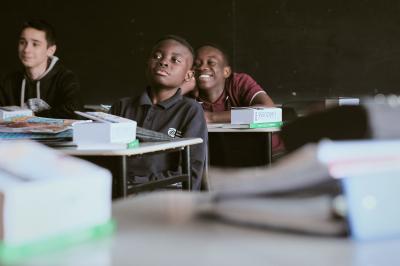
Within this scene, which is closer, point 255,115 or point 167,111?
point 167,111

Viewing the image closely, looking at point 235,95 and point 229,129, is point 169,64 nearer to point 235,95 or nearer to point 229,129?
point 229,129

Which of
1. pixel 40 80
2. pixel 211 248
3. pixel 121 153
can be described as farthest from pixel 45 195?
pixel 40 80

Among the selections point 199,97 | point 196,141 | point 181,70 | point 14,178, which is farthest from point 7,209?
point 199,97

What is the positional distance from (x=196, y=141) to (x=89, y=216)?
6.71 feet

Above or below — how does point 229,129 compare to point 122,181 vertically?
above

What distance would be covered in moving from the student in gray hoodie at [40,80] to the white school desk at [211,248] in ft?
12.0

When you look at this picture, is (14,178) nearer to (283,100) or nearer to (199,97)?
(199,97)

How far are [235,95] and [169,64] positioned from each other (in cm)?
109

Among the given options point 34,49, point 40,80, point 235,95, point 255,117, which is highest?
point 34,49

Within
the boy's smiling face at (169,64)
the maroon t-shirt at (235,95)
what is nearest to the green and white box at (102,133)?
the boy's smiling face at (169,64)

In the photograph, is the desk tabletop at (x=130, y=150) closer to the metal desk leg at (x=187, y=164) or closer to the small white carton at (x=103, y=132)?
the small white carton at (x=103, y=132)

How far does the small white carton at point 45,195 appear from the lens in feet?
1.81

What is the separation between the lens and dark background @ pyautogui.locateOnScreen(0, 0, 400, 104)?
4754mm

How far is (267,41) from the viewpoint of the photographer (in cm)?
489
